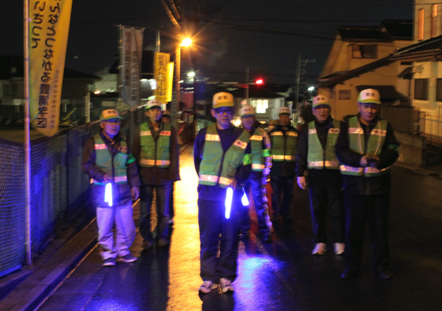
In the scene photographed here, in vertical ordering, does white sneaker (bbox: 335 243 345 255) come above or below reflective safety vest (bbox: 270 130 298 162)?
below

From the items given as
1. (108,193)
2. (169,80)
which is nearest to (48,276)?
(108,193)

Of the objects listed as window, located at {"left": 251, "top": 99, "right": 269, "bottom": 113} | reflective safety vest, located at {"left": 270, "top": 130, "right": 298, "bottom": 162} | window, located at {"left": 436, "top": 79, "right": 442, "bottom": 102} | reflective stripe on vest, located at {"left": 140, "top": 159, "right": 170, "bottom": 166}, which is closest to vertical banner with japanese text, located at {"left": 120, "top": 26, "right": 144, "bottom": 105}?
reflective safety vest, located at {"left": 270, "top": 130, "right": 298, "bottom": 162}

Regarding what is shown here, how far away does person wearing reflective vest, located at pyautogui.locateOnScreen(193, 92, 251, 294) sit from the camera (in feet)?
18.4

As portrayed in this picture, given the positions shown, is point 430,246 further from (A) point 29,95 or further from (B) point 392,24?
(B) point 392,24

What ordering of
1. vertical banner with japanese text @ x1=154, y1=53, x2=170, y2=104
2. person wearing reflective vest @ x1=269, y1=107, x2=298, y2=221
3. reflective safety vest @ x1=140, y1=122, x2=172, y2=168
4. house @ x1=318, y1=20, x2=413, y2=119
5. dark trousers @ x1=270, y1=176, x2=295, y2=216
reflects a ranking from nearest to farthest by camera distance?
reflective safety vest @ x1=140, y1=122, x2=172, y2=168 → person wearing reflective vest @ x1=269, y1=107, x2=298, y2=221 → dark trousers @ x1=270, y1=176, x2=295, y2=216 → vertical banner with japanese text @ x1=154, y1=53, x2=170, y2=104 → house @ x1=318, y1=20, x2=413, y2=119

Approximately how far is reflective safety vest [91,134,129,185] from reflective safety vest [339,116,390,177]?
310 centimetres

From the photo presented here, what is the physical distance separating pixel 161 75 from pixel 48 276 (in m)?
15.3

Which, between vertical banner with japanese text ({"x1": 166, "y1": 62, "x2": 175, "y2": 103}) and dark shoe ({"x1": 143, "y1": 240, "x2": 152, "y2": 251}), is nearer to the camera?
dark shoe ({"x1": 143, "y1": 240, "x2": 152, "y2": 251})

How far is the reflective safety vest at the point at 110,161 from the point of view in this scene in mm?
6844

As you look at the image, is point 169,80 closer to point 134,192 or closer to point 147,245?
point 147,245

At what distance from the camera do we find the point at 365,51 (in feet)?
139

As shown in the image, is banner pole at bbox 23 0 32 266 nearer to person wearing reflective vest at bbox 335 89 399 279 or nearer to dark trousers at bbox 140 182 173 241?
dark trousers at bbox 140 182 173 241

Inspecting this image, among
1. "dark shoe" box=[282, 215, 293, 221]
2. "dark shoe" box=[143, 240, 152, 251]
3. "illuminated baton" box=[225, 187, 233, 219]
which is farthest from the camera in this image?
"dark shoe" box=[282, 215, 293, 221]

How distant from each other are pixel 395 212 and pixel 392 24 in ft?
117
